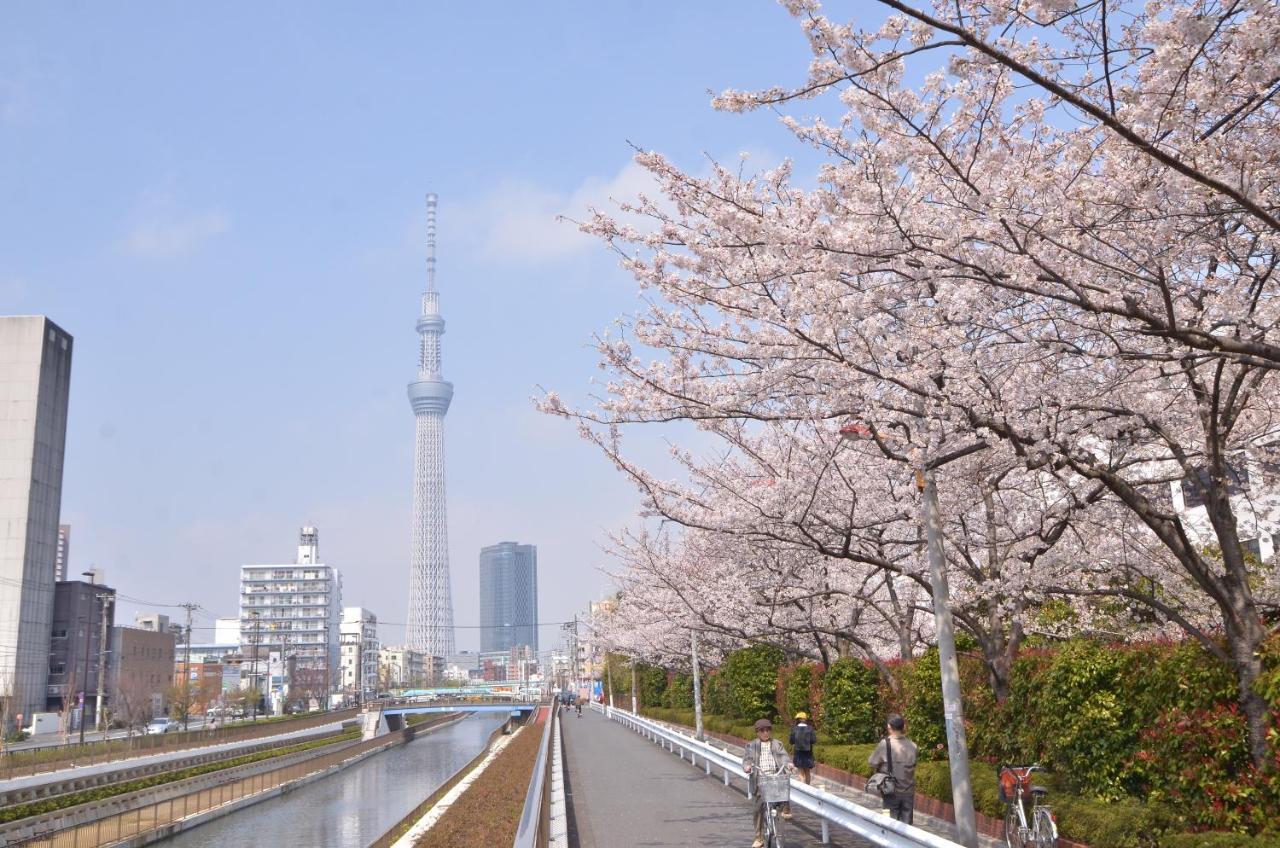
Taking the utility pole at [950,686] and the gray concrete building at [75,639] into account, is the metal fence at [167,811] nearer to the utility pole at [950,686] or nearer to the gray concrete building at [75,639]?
the utility pole at [950,686]

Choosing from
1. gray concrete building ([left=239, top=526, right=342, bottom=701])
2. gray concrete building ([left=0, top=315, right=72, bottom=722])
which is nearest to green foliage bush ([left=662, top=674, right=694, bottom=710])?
gray concrete building ([left=0, top=315, right=72, bottom=722])

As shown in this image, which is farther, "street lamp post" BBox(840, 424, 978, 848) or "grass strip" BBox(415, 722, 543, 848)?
"grass strip" BBox(415, 722, 543, 848)

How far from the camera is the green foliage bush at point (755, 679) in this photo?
98.5 feet

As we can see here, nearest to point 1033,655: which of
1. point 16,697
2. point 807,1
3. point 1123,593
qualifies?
point 1123,593

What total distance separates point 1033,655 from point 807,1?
9.33 m

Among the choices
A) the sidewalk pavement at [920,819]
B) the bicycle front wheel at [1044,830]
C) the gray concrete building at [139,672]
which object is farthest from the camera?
the gray concrete building at [139,672]

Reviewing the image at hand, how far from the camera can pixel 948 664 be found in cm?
1047

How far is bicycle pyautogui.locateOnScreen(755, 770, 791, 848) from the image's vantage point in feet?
37.3

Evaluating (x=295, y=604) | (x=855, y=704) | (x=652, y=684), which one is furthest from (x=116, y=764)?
(x=295, y=604)

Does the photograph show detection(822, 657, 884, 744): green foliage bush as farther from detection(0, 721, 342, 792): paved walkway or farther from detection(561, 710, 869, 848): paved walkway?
detection(0, 721, 342, 792): paved walkway

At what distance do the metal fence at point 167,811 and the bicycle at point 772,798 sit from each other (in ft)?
44.5

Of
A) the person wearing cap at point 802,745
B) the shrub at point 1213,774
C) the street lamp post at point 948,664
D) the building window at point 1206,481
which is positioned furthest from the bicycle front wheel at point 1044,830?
the person wearing cap at point 802,745

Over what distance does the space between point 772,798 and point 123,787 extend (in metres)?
25.9

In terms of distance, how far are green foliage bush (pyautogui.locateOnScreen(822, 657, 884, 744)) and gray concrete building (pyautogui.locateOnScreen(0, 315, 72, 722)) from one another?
69.1 meters
